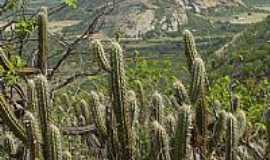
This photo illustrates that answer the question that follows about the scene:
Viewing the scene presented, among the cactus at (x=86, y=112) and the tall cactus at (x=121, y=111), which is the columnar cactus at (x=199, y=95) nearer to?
the tall cactus at (x=121, y=111)

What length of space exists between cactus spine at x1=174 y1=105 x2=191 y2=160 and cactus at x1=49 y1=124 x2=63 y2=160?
1.07 metres

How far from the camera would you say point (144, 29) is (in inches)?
3947

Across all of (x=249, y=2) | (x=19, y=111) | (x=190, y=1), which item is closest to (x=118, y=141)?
(x=19, y=111)

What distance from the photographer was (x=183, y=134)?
554cm

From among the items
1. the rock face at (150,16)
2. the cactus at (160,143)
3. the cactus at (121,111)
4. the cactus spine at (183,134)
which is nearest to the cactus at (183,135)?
the cactus spine at (183,134)

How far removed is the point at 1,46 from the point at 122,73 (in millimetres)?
1146

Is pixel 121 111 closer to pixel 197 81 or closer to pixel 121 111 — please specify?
pixel 121 111

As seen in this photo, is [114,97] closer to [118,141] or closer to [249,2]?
[118,141]

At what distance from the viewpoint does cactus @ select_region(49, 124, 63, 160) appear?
5160 mm

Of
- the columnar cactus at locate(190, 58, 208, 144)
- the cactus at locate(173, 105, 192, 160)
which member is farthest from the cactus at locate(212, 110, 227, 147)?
the cactus at locate(173, 105, 192, 160)

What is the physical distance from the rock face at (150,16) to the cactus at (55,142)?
86336 mm

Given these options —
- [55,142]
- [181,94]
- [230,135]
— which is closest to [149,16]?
[181,94]

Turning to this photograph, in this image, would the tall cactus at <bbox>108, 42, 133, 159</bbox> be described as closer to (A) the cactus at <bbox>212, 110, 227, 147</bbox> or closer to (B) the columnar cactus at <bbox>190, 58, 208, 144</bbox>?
(B) the columnar cactus at <bbox>190, 58, 208, 144</bbox>

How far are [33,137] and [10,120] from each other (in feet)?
1.24
